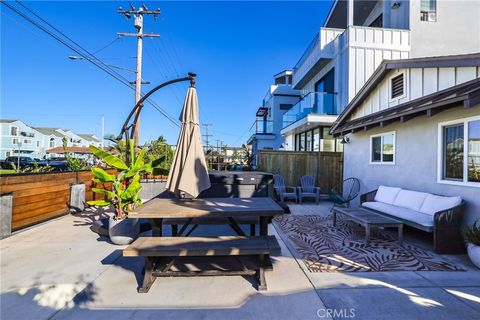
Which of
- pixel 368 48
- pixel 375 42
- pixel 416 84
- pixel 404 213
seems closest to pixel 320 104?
pixel 368 48

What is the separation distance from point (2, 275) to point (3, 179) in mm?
2333

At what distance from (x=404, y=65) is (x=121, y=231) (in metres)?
7.68

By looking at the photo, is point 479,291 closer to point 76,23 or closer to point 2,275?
point 2,275

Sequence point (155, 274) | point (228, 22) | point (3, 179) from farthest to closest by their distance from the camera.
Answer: point (228, 22), point (3, 179), point (155, 274)

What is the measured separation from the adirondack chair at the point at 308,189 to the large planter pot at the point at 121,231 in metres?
6.11

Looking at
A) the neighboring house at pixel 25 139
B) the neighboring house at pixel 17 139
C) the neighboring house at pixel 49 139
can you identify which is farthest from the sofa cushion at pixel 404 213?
the neighboring house at pixel 49 139

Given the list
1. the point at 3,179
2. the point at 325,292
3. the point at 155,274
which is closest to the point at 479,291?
the point at 325,292

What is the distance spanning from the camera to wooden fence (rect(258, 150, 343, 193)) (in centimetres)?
981

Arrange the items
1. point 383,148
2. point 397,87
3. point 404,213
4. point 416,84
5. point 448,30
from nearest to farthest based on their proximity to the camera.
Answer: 1. point 404,213
2. point 416,84
3. point 397,87
4. point 383,148
5. point 448,30

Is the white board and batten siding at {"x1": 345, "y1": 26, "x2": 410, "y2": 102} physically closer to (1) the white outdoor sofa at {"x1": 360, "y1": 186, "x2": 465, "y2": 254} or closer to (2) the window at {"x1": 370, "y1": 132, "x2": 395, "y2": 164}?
(2) the window at {"x1": 370, "y1": 132, "x2": 395, "y2": 164}

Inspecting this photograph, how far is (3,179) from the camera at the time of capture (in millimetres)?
4633

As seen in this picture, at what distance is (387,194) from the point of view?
5.97 metres

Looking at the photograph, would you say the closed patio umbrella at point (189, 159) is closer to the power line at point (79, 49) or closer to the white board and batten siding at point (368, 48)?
the power line at point (79, 49)
